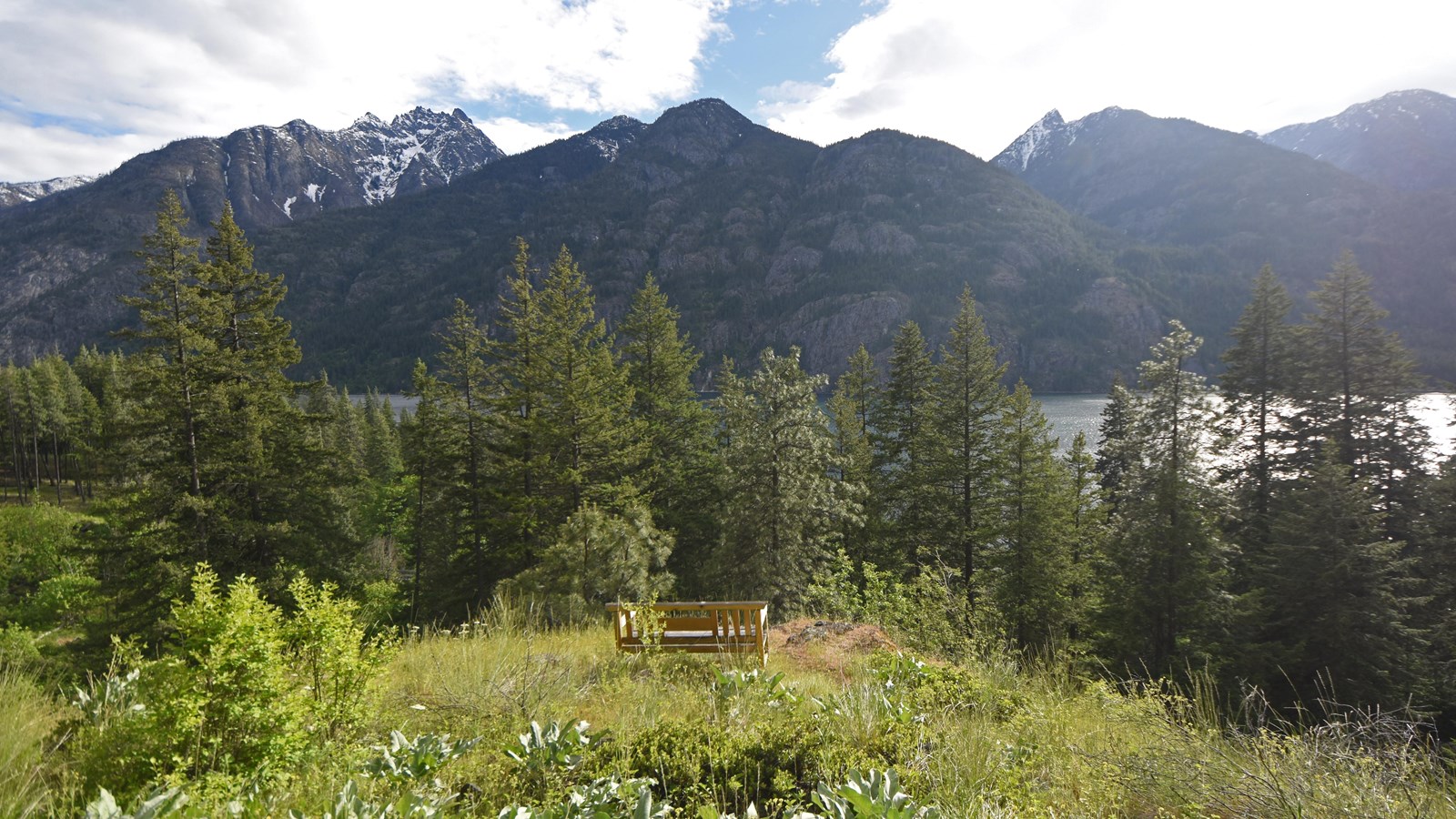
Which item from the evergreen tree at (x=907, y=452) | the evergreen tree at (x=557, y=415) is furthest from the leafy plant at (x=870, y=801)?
the evergreen tree at (x=907, y=452)

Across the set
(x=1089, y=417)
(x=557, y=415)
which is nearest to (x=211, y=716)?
(x=557, y=415)

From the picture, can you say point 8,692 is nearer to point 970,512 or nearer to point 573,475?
point 573,475

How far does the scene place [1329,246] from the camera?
183375 mm

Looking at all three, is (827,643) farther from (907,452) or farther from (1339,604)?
(907,452)

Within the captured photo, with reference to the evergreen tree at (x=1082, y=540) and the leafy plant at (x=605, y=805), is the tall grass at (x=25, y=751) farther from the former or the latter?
the evergreen tree at (x=1082, y=540)

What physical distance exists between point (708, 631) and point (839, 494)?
15.1 metres

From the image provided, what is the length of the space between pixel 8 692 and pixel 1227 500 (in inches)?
976

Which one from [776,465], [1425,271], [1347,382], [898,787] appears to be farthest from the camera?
[1425,271]

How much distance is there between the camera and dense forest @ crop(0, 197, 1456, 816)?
1498 centimetres

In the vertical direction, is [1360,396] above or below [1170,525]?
above

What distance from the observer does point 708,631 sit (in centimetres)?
796

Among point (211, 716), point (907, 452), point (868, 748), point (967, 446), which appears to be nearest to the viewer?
point (211, 716)

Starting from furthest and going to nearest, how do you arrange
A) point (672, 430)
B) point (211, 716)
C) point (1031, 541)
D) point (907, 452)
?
point (907, 452) → point (672, 430) → point (1031, 541) → point (211, 716)

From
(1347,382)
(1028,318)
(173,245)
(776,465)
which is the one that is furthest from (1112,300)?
(173,245)
